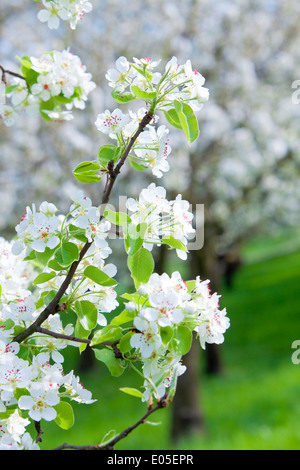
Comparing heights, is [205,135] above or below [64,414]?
above

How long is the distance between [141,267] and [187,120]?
41 cm

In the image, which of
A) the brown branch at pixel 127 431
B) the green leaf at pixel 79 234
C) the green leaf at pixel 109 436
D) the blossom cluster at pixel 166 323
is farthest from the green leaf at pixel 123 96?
the green leaf at pixel 109 436

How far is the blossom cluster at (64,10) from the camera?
1583 mm

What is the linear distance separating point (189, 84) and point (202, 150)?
7248 mm

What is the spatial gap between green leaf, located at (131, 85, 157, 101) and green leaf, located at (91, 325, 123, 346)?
608 millimetres

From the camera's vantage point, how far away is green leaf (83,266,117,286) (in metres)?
1.39

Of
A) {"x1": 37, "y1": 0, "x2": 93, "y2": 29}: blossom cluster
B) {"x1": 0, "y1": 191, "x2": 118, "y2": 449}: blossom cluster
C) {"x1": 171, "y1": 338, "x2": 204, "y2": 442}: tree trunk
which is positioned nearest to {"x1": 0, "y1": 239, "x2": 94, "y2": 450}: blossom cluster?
{"x1": 0, "y1": 191, "x2": 118, "y2": 449}: blossom cluster

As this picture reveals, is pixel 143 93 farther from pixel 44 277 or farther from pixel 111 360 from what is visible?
pixel 111 360

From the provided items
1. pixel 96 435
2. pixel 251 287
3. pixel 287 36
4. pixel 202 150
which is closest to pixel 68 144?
pixel 202 150

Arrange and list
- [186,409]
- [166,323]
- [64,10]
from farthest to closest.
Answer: [186,409], [64,10], [166,323]

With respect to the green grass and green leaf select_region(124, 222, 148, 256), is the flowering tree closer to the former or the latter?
green leaf select_region(124, 222, 148, 256)

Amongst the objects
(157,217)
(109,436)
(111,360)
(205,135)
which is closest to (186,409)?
(205,135)

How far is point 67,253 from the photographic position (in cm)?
136

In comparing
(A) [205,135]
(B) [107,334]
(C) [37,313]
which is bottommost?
(B) [107,334]
